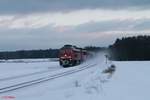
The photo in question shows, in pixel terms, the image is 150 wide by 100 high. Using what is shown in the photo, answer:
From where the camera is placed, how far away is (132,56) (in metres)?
129

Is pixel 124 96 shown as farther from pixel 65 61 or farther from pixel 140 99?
pixel 65 61

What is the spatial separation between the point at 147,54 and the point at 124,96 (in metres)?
109

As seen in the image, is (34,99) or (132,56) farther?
(132,56)

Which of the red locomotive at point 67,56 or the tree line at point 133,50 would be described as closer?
the red locomotive at point 67,56

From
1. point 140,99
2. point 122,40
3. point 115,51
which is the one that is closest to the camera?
point 140,99

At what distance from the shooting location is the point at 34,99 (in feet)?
59.4

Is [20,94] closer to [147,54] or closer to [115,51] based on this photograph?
[147,54]

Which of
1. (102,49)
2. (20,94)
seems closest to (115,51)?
(102,49)

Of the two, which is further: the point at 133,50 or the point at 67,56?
the point at 133,50

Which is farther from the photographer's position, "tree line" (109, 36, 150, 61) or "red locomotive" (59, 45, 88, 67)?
"tree line" (109, 36, 150, 61)

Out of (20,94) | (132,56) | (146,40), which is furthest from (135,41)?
(20,94)

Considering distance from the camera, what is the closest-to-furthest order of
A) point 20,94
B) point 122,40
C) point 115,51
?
point 20,94
point 115,51
point 122,40

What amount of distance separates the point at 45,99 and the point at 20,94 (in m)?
2.77

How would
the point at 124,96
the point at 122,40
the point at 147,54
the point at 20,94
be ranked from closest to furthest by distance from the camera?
the point at 124,96 < the point at 20,94 < the point at 147,54 < the point at 122,40
